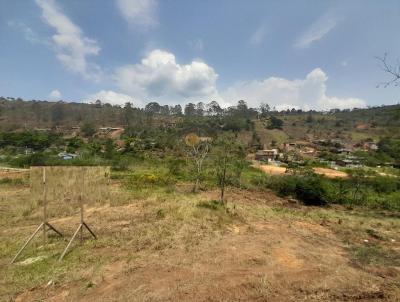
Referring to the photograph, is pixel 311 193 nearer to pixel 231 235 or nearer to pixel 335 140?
pixel 231 235

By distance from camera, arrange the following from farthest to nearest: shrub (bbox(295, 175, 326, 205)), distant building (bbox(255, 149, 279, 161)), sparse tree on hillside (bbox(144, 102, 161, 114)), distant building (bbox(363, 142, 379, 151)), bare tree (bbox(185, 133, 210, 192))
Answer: sparse tree on hillside (bbox(144, 102, 161, 114))
distant building (bbox(363, 142, 379, 151))
distant building (bbox(255, 149, 279, 161))
bare tree (bbox(185, 133, 210, 192))
shrub (bbox(295, 175, 326, 205))

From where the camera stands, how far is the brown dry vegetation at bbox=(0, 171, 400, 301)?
5.06 m

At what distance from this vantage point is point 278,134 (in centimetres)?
7244

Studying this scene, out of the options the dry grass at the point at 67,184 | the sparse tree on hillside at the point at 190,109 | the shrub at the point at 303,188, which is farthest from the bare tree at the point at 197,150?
the sparse tree on hillside at the point at 190,109

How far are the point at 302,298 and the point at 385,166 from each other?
43.5 meters

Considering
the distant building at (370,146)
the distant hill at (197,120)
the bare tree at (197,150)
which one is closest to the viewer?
the bare tree at (197,150)

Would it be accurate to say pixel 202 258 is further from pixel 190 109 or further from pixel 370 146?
pixel 190 109

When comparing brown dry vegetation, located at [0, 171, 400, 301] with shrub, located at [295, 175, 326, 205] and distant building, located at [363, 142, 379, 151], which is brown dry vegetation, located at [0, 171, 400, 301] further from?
distant building, located at [363, 142, 379, 151]

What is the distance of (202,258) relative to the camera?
640 centimetres

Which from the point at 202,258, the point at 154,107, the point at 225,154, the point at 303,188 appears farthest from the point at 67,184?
the point at 154,107

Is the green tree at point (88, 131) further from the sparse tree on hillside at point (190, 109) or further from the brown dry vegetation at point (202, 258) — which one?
the brown dry vegetation at point (202, 258)

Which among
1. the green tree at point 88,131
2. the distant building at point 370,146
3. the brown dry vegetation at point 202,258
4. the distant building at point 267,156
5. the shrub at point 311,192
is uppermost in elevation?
the green tree at point 88,131

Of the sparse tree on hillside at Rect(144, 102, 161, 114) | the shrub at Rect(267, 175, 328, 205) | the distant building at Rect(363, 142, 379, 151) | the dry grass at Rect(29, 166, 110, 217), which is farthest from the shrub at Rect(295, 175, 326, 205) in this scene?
the sparse tree on hillside at Rect(144, 102, 161, 114)

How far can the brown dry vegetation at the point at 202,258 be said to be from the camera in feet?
16.6
